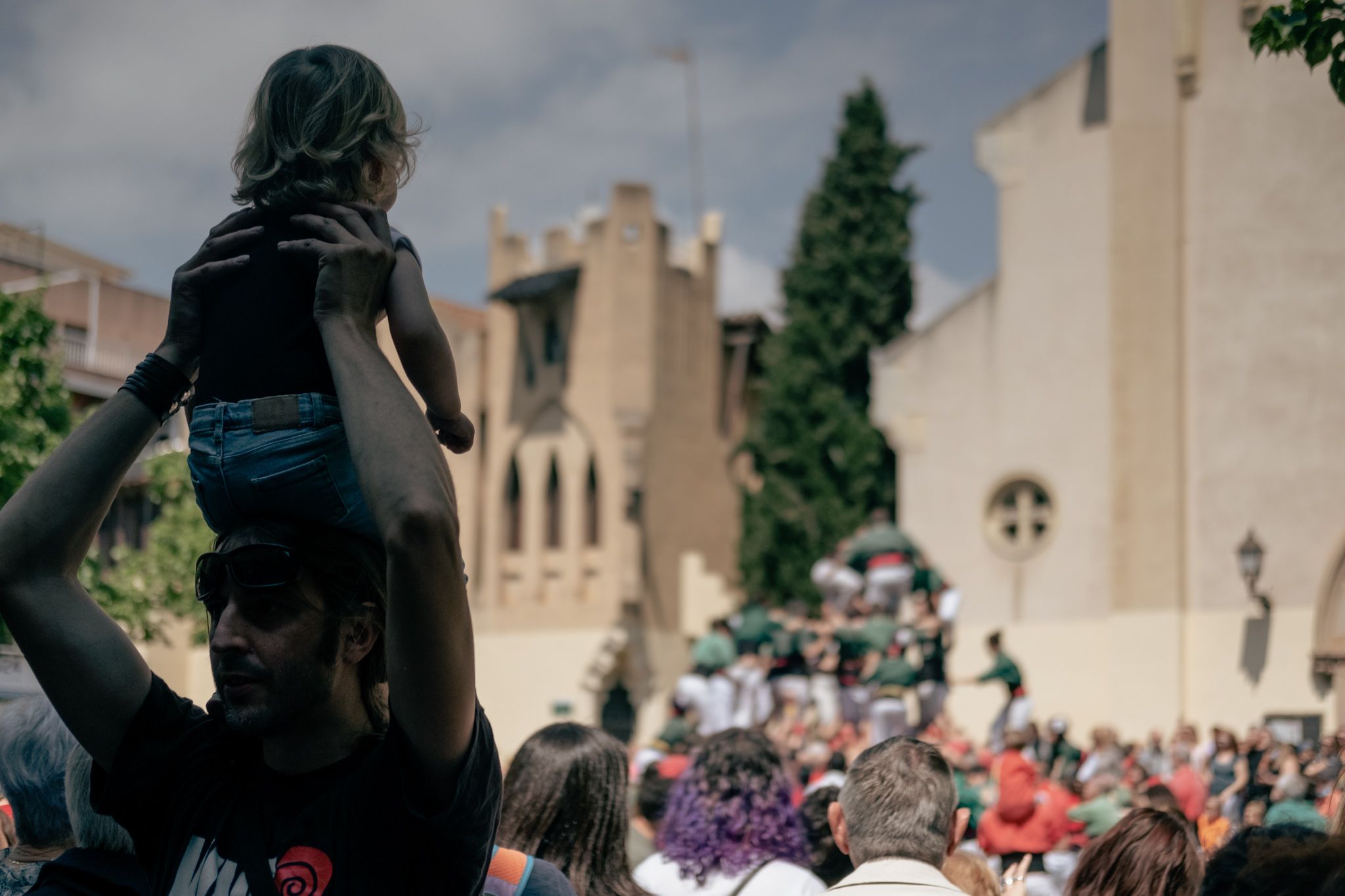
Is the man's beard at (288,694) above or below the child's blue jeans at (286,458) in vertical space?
below

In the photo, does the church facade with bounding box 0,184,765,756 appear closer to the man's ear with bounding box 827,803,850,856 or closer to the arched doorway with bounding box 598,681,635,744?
the arched doorway with bounding box 598,681,635,744

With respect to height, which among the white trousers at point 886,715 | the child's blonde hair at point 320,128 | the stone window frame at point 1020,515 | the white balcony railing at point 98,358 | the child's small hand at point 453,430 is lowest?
the white trousers at point 886,715

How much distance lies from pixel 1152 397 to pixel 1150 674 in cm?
377

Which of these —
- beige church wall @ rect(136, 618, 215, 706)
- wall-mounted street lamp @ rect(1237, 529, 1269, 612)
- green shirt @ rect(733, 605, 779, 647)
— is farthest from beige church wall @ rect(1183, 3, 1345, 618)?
beige church wall @ rect(136, 618, 215, 706)

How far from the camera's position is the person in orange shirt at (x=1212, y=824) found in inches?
359

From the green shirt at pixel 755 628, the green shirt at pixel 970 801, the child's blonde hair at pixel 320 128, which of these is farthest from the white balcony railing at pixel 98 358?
the child's blonde hair at pixel 320 128

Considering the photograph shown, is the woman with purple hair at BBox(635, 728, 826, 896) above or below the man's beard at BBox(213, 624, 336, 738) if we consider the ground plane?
below

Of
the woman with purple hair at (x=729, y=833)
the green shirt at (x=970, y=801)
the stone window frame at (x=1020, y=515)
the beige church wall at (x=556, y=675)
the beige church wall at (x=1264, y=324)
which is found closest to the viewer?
the woman with purple hair at (x=729, y=833)

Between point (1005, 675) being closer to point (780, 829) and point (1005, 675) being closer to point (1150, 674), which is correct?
point (1150, 674)

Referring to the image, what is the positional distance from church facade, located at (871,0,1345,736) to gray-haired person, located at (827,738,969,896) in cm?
1843

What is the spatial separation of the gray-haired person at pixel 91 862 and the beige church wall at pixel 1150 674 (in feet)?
66.6

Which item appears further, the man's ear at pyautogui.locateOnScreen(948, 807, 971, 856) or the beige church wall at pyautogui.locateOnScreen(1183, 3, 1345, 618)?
the beige church wall at pyautogui.locateOnScreen(1183, 3, 1345, 618)

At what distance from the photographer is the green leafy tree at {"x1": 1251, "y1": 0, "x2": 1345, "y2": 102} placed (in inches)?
240

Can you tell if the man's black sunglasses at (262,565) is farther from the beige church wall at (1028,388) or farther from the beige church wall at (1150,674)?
the beige church wall at (1028,388)
